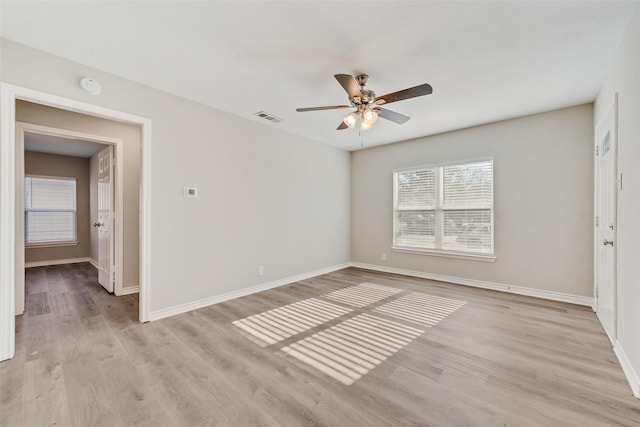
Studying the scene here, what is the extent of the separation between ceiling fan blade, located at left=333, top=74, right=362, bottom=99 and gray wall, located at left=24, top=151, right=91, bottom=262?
286 inches

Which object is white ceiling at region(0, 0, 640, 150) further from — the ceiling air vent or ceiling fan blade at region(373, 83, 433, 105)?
the ceiling air vent

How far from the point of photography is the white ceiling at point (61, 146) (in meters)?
4.95

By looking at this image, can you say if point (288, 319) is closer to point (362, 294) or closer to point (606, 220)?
point (362, 294)

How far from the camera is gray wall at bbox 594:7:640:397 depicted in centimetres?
187

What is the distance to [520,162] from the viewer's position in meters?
4.02

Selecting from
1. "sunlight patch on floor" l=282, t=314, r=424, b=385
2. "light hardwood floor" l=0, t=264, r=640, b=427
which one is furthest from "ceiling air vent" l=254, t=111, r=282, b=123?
"sunlight patch on floor" l=282, t=314, r=424, b=385

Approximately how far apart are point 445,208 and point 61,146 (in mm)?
7566

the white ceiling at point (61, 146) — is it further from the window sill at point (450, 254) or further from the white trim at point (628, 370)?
the white trim at point (628, 370)

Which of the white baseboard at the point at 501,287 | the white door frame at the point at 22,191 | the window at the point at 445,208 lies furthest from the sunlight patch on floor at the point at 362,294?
the white door frame at the point at 22,191

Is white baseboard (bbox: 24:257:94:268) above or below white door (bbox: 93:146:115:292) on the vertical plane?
below

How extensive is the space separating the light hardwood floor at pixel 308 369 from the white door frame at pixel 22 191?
0.51 m

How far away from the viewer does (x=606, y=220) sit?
9.12 feet

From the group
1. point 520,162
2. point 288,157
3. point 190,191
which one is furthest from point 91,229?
point 520,162

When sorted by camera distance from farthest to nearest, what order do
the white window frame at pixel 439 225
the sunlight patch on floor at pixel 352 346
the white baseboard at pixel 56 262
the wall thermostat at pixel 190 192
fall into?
the white baseboard at pixel 56 262 → the white window frame at pixel 439 225 → the wall thermostat at pixel 190 192 → the sunlight patch on floor at pixel 352 346
